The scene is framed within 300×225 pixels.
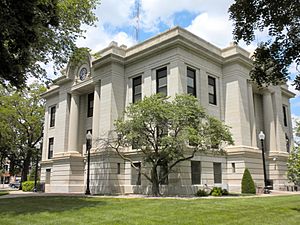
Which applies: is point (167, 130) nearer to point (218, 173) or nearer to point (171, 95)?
point (171, 95)

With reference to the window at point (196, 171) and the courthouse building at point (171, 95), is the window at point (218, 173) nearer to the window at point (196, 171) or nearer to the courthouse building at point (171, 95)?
the courthouse building at point (171, 95)

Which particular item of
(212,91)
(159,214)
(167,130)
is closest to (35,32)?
(159,214)

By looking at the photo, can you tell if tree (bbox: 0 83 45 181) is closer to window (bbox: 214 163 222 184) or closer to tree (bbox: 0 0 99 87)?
tree (bbox: 0 0 99 87)

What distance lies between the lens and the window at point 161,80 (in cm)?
2529

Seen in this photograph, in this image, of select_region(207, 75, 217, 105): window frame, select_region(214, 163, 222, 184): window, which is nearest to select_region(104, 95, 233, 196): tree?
select_region(214, 163, 222, 184): window

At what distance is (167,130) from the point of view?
67.2 ft

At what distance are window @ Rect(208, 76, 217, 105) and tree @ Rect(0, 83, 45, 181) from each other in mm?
24604

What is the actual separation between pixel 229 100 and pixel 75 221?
65.5 ft

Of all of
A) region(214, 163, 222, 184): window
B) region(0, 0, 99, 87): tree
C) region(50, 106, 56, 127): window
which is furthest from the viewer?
region(50, 106, 56, 127): window

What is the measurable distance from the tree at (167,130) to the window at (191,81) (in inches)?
202

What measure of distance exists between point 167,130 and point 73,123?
14.2 metres

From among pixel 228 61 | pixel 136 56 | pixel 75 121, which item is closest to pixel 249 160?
pixel 228 61

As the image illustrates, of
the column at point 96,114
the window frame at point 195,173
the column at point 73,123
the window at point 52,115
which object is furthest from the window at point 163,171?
the window at point 52,115

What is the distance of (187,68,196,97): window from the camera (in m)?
25.3
